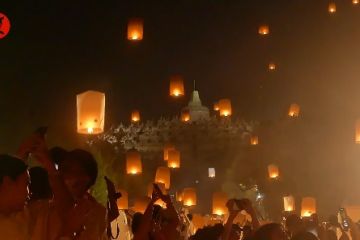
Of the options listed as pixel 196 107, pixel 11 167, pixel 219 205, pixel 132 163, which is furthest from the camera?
pixel 196 107

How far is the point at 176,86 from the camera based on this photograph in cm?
1558

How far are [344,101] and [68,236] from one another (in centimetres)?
2514

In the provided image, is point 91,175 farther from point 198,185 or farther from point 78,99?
point 198,185

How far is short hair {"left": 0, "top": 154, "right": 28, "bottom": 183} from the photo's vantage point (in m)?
2.71

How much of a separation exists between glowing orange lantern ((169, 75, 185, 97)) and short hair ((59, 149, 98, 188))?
12333mm

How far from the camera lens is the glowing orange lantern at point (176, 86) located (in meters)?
15.6

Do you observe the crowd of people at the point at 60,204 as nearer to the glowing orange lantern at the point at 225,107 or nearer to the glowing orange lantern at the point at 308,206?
the glowing orange lantern at the point at 308,206

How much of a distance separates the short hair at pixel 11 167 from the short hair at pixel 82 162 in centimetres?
47

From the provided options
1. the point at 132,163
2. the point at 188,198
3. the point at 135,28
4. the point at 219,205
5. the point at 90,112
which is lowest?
the point at 219,205

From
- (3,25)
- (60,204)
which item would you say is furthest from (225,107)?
(60,204)

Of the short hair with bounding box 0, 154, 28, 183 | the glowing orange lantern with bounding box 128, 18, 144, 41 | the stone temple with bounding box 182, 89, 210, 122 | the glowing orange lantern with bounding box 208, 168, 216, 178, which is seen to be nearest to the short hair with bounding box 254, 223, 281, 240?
the short hair with bounding box 0, 154, 28, 183

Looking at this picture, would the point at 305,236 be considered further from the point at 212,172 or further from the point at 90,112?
the point at 212,172

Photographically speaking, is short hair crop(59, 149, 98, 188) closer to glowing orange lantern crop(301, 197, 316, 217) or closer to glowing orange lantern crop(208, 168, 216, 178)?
glowing orange lantern crop(301, 197, 316, 217)

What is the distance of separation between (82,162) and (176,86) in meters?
12.4
